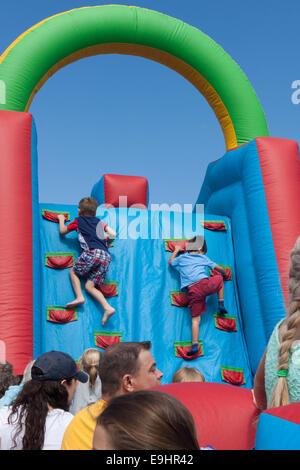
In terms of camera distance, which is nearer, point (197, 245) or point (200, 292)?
point (200, 292)

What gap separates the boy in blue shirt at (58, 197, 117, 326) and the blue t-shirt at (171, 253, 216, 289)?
66cm

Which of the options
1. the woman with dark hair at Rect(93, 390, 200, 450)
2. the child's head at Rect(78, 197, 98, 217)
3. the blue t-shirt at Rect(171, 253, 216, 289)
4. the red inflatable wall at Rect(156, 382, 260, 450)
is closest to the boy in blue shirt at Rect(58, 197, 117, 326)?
the child's head at Rect(78, 197, 98, 217)

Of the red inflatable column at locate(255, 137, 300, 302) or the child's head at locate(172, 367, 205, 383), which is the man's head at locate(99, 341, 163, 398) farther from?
the red inflatable column at locate(255, 137, 300, 302)

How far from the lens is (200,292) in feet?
13.0

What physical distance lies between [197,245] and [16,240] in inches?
66.1

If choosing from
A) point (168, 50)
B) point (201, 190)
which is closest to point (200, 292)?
point (201, 190)

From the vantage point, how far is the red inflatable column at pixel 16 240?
3180 mm

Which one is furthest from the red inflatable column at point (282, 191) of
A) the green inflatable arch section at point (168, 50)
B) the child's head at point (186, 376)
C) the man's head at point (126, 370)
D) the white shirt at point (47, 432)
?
the white shirt at point (47, 432)

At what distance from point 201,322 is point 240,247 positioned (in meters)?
0.85

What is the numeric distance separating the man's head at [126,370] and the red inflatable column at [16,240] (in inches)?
70.3

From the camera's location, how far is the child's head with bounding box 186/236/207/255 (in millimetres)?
4227

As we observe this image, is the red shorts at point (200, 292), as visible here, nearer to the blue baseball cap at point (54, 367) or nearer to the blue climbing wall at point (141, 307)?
the blue climbing wall at point (141, 307)

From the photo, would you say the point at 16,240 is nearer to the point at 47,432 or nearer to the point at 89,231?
the point at 89,231

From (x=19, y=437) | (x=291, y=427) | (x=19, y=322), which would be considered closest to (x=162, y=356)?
(x=19, y=322)
